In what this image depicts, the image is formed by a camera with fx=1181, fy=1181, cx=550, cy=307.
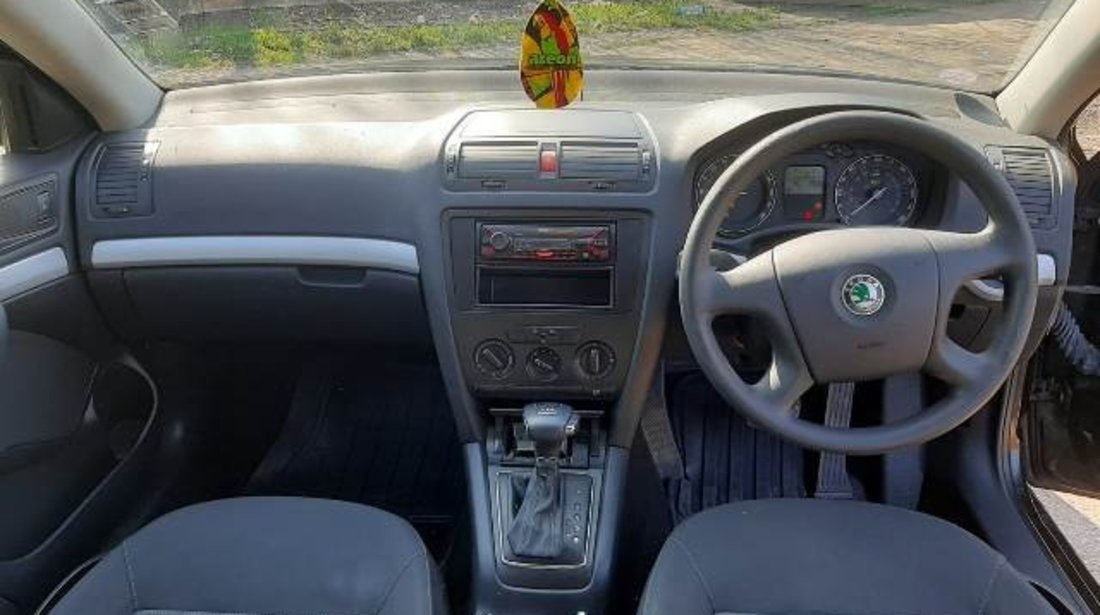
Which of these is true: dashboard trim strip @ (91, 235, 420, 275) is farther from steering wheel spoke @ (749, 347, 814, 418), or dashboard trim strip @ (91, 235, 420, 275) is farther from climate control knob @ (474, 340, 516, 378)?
steering wheel spoke @ (749, 347, 814, 418)

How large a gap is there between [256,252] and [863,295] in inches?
46.8

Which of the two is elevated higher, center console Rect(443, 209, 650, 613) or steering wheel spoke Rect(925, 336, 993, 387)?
steering wheel spoke Rect(925, 336, 993, 387)

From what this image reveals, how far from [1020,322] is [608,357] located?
2.52 ft

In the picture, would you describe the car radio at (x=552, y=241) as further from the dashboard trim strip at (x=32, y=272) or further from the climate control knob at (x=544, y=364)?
the dashboard trim strip at (x=32, y=272)

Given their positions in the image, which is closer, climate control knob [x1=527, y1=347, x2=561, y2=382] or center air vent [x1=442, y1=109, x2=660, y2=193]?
center air vent [x1=442, y1=109, x2=660, y2=193]

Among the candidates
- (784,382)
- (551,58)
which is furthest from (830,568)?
(551,58)

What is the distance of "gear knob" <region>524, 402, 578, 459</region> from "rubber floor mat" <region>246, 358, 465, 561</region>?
71cm

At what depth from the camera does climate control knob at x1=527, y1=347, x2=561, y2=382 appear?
2303 mm

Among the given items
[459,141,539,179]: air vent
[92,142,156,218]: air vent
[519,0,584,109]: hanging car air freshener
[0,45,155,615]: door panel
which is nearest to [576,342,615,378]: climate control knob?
[459,141,539,179]: air vent

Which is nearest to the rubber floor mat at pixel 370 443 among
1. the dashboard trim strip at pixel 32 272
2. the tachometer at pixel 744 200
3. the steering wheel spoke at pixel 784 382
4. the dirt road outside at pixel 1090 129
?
the dashboard trim strip at pixel 32 272

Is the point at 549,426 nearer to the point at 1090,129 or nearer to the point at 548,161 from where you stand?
the point at 548,161

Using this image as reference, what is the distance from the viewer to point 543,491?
229 cm

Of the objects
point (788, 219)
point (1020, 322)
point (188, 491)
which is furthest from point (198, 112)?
point (1020, 322)

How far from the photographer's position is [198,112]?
261cm
